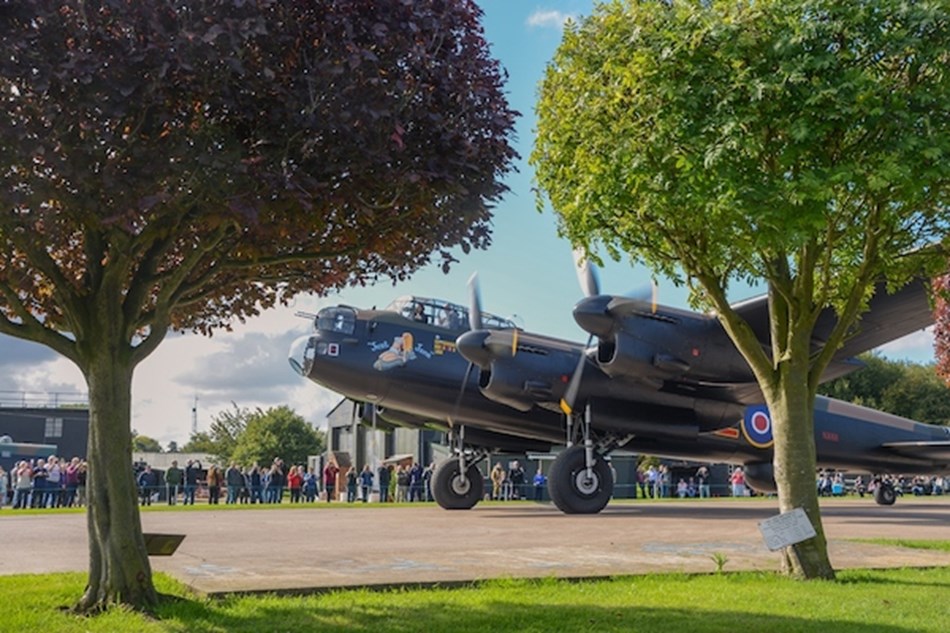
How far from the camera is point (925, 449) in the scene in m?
25.6

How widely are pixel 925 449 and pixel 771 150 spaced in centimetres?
2051

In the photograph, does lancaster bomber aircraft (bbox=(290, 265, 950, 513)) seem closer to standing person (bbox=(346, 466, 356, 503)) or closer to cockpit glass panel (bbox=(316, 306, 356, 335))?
cockpit glass panel (bbox=(316, 306, 356, 335))

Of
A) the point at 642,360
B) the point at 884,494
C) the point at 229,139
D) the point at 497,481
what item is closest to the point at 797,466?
the point at 229,139

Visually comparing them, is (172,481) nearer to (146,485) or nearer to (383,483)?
(146,485)

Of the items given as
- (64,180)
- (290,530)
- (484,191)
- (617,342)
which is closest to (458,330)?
(617,342)

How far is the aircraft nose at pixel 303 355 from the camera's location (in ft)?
66.6

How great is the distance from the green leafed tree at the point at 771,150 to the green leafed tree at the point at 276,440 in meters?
72.5

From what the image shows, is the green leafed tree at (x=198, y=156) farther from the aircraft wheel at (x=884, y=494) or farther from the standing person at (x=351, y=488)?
the aircraft wheel at (x=884, y=494)

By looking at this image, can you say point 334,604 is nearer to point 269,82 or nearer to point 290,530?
point 269,82

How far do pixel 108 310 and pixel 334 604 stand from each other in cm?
315

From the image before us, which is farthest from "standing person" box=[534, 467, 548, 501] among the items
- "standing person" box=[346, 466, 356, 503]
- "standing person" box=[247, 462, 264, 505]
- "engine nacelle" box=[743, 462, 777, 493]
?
"engine nacelle" box=[743, 462, 777, 493]

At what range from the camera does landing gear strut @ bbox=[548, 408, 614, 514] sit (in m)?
19.1

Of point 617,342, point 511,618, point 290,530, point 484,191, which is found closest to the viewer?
point 511,618

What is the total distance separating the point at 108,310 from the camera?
24.4ft
